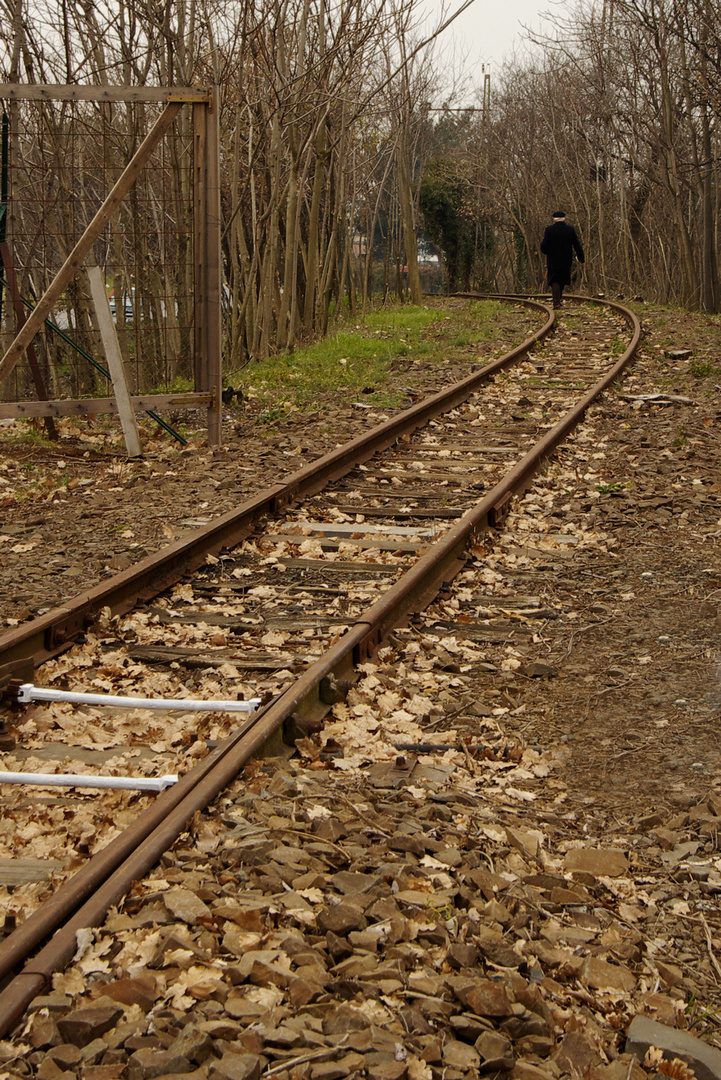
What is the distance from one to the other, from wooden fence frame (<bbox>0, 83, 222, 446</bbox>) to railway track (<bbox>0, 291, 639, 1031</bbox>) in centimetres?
169

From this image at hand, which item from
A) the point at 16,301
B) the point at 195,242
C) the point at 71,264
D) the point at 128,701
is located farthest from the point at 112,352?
the point at 128,701

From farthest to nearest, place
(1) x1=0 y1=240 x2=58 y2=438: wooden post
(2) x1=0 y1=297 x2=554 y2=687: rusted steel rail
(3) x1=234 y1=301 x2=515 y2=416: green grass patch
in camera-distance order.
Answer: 1. (3) x1=234 y1=301 x2=515 y2=416: green grass patch
2. (1) x1=0 y1=240 x2=58 y2=438: wooden post
3. (2) x1=0 y1=297 x2=554 y2=687: rusted steel rail

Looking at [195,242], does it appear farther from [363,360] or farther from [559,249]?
[559,249]

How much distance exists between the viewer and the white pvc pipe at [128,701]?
13.9 ft

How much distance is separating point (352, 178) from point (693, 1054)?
27.8 m

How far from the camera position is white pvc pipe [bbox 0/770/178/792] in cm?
357

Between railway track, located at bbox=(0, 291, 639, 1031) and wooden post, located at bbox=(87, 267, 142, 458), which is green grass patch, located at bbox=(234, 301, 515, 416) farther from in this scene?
railway track, located at bbox=(0, 291, 639, 1031)

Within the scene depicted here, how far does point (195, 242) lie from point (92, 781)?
707 cm

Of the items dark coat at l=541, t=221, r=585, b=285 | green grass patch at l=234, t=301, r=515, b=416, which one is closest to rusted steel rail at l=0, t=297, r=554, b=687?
green grass patch at l=234, t=301, r=515, b=416

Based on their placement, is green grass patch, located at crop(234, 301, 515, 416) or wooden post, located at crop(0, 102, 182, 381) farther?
green grass patch, located at crop(234, 301, 515, 416)

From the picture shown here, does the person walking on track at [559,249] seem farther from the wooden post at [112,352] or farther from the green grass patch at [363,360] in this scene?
the wooden post at [112,352]

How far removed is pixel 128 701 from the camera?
4.33 meters

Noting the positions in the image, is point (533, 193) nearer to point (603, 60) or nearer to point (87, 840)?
point (603, 60)

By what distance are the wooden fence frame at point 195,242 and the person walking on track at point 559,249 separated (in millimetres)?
12411
